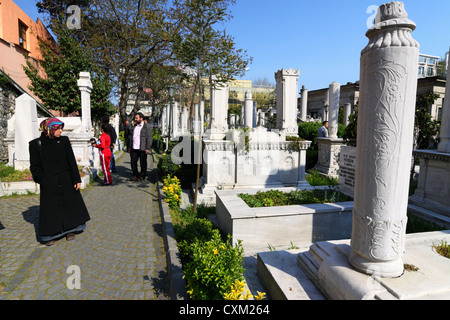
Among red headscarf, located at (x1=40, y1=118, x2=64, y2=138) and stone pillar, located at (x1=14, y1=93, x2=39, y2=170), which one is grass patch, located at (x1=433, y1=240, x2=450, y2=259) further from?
stone pillar, located at (x1=14, y1=93, x2=39, y2=170)

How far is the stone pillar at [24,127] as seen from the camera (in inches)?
288

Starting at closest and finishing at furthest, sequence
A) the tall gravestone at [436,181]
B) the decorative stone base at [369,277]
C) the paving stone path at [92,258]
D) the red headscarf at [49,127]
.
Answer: the decorative stone base at [369,277] < the paving stone path at [92,258] < the red headscarf at [49,127] < the tall gravestone at [436,181]

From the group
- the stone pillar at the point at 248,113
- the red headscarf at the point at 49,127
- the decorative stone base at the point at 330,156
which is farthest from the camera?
the stone pillar at the point at 248,113

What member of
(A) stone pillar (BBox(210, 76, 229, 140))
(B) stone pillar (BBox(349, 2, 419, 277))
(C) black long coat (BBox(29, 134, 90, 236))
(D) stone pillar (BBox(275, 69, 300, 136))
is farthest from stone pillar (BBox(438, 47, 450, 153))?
(C) black long coat (BBox(29, 134, 90, 236))

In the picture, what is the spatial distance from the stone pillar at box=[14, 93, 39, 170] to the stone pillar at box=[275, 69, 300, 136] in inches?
294

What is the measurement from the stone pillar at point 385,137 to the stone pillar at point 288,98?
21.3ft

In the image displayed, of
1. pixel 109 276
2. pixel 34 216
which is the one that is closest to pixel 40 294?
pixel 109 276

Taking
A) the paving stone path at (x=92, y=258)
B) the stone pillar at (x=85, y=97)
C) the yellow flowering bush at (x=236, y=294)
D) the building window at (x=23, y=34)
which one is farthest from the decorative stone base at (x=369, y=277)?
the building window at (x=23, y=34)

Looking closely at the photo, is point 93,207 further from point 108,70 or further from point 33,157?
point 108,70

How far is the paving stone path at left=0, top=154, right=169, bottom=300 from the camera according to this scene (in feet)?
9.87

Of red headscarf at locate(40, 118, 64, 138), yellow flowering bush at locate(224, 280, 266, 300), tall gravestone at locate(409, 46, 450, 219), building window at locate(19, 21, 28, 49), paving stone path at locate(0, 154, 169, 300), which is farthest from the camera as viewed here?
building window at locate(19, 21, 28, 49)

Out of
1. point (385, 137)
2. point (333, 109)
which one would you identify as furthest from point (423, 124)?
point (385, 137)

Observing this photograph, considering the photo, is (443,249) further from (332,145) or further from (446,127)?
(332,145)

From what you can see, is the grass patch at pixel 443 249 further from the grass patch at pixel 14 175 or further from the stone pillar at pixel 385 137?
the grass patch at pixel 14 175
